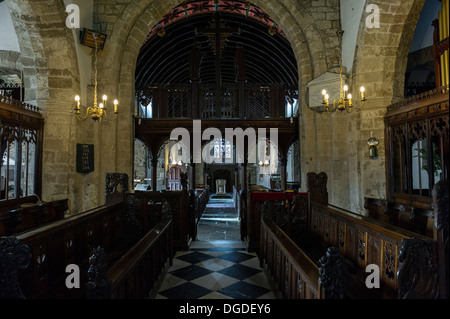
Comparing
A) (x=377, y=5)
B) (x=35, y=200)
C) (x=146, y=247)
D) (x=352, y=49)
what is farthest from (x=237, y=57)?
(x=146, y=247)

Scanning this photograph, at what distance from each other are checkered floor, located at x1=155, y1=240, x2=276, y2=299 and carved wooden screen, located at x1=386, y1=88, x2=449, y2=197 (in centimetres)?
282

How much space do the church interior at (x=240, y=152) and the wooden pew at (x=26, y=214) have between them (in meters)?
0.03

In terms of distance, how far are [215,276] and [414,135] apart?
13.3ft

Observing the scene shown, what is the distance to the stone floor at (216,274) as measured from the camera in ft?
9.08

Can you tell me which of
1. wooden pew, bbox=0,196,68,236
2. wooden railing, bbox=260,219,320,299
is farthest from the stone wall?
wooden railing, bbox=260,219,320,299

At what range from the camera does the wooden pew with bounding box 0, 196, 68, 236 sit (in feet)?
11.7

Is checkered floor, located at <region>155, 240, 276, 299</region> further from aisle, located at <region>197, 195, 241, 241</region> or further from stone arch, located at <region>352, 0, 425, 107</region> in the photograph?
stone arch, located at <region>352, 0, 425, 107</region>

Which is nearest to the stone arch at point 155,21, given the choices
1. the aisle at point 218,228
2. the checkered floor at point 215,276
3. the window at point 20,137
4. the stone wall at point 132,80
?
the stone wall at point 132,80

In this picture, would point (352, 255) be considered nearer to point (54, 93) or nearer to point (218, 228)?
point (218, 228)

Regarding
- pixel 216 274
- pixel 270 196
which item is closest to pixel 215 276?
pixel 216 274

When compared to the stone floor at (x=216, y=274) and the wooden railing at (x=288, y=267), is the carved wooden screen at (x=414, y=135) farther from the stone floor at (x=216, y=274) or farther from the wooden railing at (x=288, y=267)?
→ the stone floor at (x=216, y=274)

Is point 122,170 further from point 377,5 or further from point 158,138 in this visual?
point 377,5

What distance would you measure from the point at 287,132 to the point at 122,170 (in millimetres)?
4090

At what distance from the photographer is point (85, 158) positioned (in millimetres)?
5914
